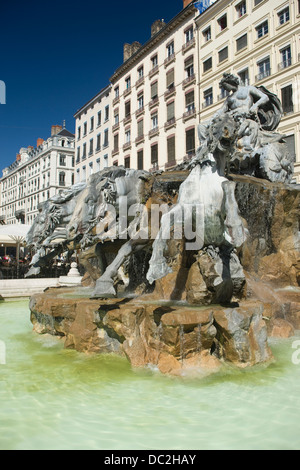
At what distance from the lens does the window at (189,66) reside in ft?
104

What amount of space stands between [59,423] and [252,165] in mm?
8109

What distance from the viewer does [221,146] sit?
5.14 meters

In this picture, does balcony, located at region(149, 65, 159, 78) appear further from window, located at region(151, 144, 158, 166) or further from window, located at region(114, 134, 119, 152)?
window, located at region(114, 134, 119, 152)

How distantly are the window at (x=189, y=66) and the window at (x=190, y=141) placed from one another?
5371 mm

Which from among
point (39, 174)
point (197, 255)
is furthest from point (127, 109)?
point (197, 255)

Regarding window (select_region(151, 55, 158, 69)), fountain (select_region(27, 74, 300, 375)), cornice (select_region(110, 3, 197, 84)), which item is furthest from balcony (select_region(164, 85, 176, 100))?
fountain (select_region(27, 74, 300, 375))

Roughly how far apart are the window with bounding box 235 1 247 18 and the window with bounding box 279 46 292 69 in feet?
18.1

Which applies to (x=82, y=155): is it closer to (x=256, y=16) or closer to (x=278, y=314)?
(x=256, y=16)

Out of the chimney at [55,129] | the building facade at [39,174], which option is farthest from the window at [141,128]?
the chimney at [55,129]

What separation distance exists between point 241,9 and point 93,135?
25182mm

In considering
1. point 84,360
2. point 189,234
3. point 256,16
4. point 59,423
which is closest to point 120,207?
point 189,234

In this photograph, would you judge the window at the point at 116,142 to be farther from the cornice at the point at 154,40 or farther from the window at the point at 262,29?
the window at the point at 262,29

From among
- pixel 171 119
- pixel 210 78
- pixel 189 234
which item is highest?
pixel 210 78

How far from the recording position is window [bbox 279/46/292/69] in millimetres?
23469
